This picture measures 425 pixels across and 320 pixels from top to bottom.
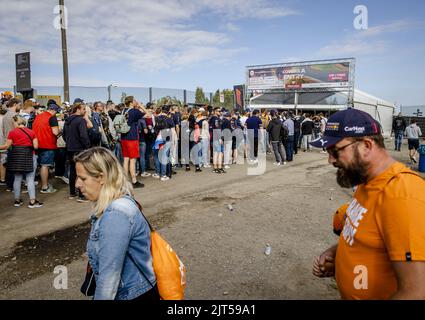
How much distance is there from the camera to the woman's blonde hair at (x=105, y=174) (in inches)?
75.2

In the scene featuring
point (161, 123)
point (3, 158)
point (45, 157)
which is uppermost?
point (161, 123)

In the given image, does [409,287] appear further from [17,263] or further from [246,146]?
[246,146]

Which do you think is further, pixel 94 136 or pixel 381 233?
pixel 94 136

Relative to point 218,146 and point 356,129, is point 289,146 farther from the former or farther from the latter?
point 356,129

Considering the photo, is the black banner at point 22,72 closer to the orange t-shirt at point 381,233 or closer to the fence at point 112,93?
the fence at point 112,93

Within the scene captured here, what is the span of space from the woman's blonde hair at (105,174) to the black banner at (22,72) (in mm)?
13220

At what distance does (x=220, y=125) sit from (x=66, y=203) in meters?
5.88

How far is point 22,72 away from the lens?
12938 mm

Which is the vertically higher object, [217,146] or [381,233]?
[381,233]

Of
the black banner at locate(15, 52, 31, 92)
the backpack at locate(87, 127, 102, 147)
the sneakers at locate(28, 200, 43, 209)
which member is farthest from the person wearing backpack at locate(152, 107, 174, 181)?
the black banner at locate(15, 52, 31, 92)

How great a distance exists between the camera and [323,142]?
1.85m

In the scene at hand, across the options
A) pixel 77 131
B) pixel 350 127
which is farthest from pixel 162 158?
pixel 350 127

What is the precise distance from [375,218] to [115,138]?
27.4 ft
